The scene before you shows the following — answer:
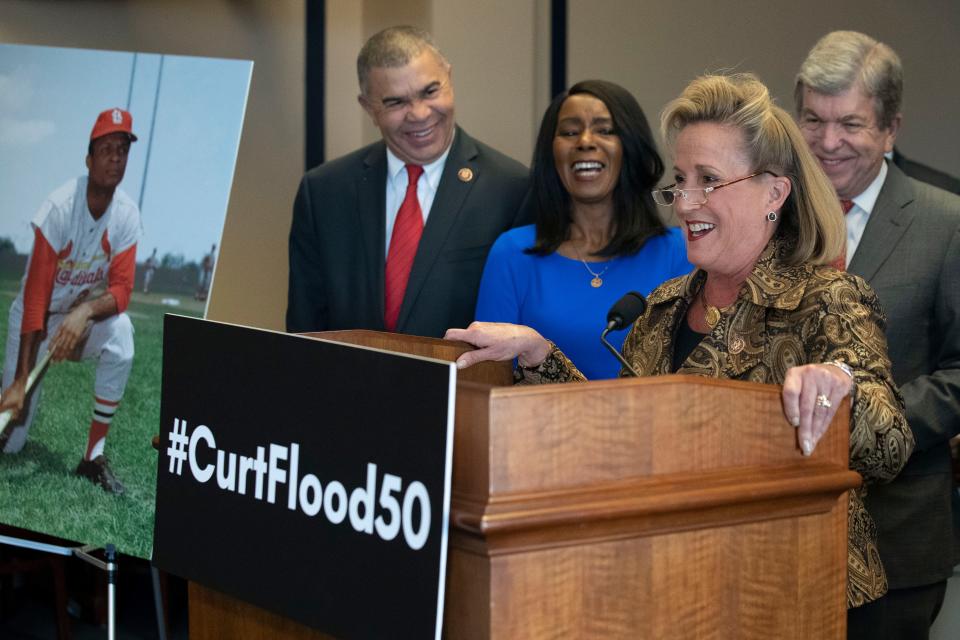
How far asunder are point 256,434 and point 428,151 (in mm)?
1939

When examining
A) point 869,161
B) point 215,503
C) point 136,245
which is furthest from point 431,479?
point 136,245

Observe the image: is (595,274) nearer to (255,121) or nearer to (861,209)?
(861,209)

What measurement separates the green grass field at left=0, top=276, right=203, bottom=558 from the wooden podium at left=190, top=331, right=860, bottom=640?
1435mm

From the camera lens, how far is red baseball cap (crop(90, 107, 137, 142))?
10.4 ft

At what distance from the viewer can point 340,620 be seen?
141 cm

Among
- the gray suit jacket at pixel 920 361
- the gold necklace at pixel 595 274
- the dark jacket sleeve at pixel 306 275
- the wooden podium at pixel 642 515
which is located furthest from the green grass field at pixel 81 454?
the gray suit jacket at pixel 920 361

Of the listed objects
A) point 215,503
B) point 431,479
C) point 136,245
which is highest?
point 136,245

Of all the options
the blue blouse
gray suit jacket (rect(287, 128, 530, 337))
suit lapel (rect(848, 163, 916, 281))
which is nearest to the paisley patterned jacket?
suit lapel (rect(848, 163, 916, 281))

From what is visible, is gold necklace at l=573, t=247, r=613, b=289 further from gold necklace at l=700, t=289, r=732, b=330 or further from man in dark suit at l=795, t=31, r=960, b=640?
gold necklace at l=700, t=289, r=732, b=330

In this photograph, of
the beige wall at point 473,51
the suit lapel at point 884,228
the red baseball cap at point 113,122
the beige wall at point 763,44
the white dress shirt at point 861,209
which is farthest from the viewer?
the beige wall at point 763,44

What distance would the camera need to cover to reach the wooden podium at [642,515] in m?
1.27

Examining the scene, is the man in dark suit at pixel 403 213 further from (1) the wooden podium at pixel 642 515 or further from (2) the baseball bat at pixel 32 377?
(1) the wooden podium at pixel 642 515

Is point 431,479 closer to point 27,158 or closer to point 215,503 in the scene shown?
point 215,503

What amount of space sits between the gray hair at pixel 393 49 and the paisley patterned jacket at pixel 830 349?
1.64m
